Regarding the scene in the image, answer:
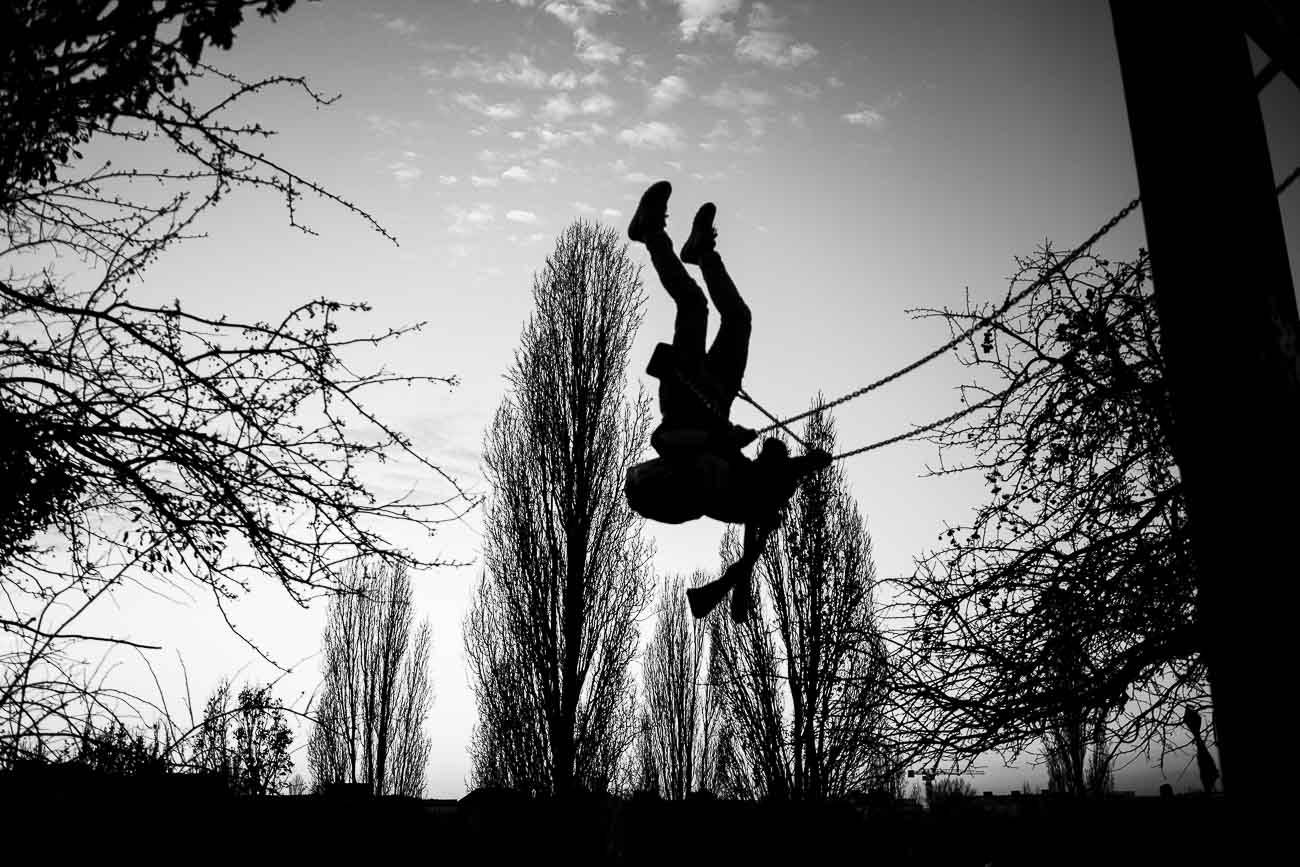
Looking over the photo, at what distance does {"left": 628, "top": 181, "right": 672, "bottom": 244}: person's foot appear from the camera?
493cm

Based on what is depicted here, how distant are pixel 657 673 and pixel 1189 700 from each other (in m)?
24.9

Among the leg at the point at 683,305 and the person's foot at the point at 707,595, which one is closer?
the leg at the point at 683,305

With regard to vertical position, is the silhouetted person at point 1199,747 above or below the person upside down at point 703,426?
below

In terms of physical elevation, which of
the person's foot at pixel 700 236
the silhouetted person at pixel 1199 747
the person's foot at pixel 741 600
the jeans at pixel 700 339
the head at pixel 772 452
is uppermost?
the person's foot at pixel 700 236

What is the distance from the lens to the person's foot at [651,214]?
4.93 m

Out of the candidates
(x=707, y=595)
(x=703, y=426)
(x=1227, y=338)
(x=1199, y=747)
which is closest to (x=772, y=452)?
(x=703, y=426)

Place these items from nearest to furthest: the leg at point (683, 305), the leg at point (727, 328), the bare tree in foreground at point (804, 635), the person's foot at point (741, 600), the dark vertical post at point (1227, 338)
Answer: the dark vertical post at point (1227, 338)
the leg at point (683, 305)
the leg at point (727, 328)
the person's foot at point (741, 600)
the bare tree in foreground at point (804, 635)

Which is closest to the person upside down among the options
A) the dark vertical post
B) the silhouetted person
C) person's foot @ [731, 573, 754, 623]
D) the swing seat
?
the swing seat

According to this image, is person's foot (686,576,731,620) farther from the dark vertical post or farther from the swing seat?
the dark vertical post

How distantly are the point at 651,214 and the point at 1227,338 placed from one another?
10.2ft

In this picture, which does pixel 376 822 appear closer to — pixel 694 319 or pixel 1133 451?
pixel 694 319

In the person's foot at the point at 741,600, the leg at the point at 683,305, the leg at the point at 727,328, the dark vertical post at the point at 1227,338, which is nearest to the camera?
the dark vertical post at the point at 1227,338

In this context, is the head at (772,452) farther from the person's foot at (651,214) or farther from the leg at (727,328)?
the person's foot at (651,214)

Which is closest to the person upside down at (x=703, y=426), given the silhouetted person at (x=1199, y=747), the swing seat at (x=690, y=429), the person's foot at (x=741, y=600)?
the swing seat at (x=690, y=429)
